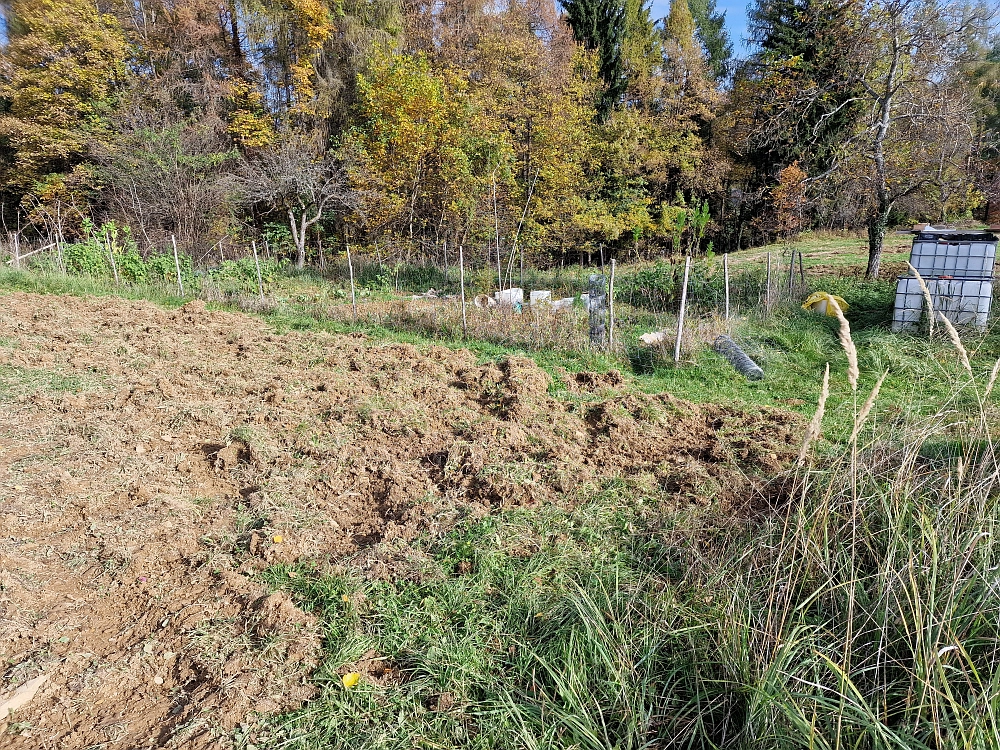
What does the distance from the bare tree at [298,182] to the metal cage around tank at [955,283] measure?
48.4 feet

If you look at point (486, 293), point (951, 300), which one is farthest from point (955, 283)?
point (486, 293)

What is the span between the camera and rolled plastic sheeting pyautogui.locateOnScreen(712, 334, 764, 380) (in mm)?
6922

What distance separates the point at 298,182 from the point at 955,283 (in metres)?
16.3

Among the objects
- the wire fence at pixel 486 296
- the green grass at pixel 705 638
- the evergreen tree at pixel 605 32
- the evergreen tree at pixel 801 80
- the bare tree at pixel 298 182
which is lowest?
the green grass at pixel 705 638

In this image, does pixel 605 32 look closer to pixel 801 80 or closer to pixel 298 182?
pixel 801 80

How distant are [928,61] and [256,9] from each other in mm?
19714

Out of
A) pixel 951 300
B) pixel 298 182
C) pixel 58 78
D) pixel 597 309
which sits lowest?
pixel 951 300

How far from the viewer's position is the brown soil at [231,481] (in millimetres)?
2504

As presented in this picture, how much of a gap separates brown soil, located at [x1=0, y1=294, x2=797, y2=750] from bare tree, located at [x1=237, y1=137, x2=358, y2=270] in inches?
437

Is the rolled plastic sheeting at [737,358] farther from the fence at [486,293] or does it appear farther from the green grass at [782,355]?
the fence at [486,293]

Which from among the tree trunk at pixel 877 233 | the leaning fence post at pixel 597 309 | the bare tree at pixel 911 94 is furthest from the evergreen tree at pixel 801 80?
the leaning fence post at pixel 597 309

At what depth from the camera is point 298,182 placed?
1711 centimetres

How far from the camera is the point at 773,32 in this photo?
23.0 meters

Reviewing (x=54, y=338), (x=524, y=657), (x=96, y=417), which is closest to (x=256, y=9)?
(x=54, y=338)
